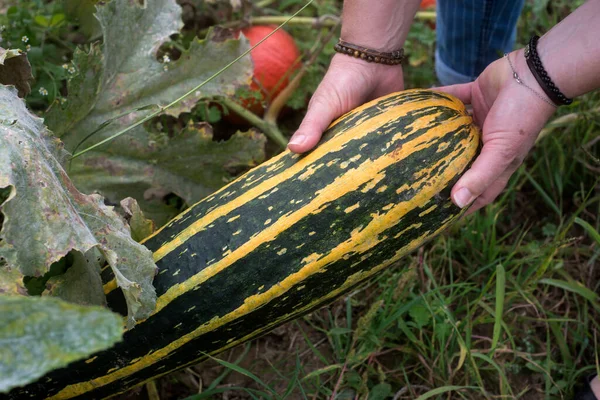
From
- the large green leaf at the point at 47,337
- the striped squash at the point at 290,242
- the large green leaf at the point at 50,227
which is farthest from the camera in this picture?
→ the striped squash at the point at 290,242

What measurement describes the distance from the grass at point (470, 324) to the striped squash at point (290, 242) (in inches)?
10.7

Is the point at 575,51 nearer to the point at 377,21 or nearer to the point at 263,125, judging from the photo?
the point at 377,21

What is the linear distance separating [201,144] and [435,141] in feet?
2.84

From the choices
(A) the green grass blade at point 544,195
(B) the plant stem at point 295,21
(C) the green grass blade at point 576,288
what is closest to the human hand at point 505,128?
(C) the green grass blade at point 576,288

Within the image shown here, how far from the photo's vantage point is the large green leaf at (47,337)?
818mm

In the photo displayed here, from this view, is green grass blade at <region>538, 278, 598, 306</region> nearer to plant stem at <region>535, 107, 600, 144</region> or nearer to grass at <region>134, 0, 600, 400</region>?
grass at <region>134, 0, 600, 400</region>

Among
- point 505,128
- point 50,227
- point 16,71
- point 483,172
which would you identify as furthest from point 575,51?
point 16,71

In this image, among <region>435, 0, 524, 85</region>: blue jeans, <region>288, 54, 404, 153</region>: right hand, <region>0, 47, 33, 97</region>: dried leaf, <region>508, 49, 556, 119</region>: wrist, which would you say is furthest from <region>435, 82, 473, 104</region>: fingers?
<region>0, 47, 33, 97</region>: dried leaf

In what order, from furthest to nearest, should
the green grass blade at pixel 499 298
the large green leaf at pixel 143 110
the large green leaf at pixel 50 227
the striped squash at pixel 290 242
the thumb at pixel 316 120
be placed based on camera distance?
the large green leaf at pixel 143 110 → the green grass blade at pixel 499 298 → the thumb at pixel 316 120 → the striped squash at pixel 290 242 → the large green leaf at pixel 50 227

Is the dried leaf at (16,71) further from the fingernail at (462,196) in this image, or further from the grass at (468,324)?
the fingernail at (462,196)

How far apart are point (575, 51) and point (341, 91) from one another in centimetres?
67

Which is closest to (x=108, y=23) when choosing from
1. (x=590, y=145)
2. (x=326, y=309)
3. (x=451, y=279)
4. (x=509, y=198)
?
(x=326, y=309)

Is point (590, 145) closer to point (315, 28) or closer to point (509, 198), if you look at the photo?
point (509, 198)

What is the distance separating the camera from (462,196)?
1618mm
